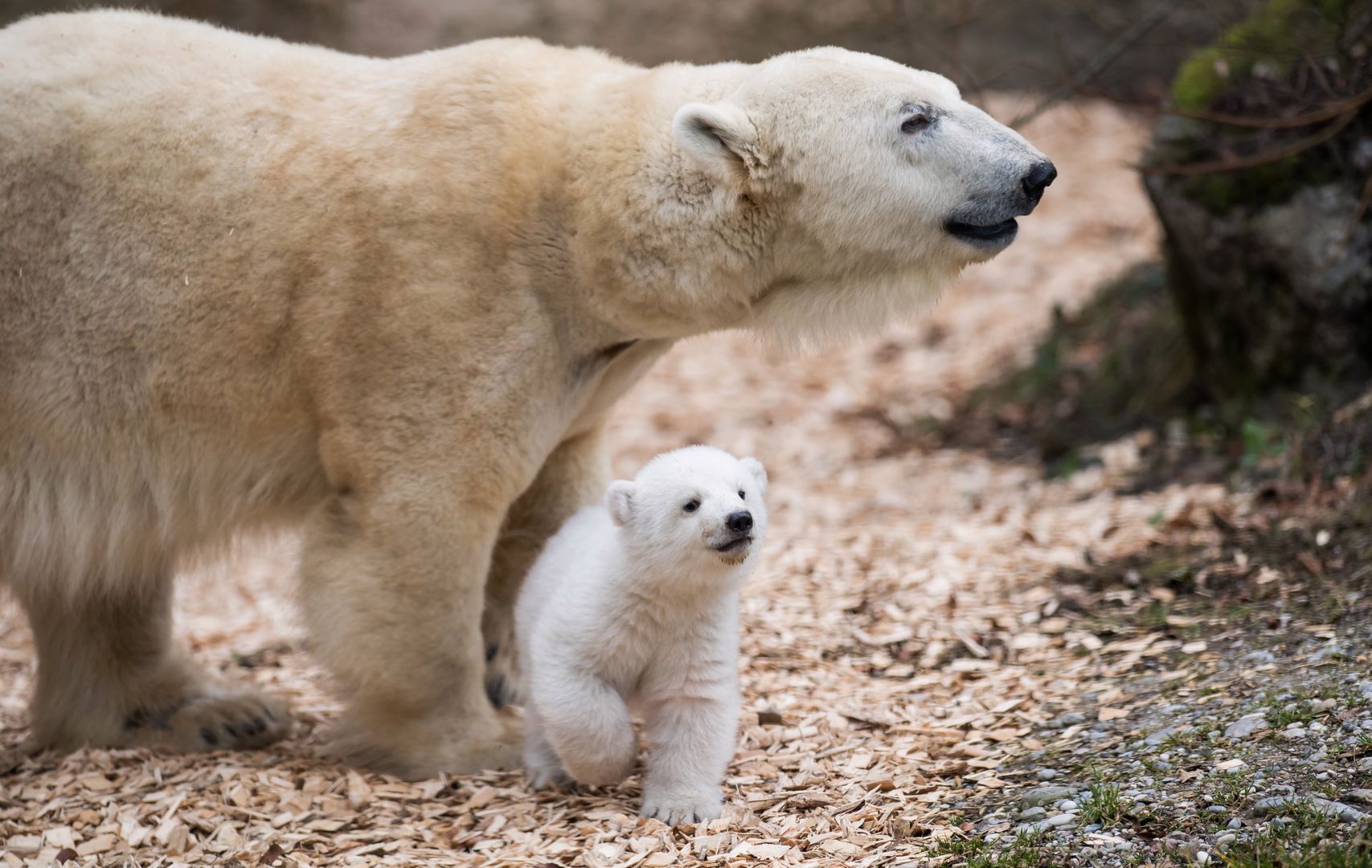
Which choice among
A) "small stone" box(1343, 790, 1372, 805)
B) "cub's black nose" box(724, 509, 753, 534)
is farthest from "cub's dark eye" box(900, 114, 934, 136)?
"small stone" box(1343, 790, 1372, 805)

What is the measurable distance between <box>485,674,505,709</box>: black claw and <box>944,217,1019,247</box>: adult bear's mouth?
86.4 inches

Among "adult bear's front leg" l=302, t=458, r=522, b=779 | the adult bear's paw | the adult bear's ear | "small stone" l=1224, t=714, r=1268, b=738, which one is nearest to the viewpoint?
"small stone" l=1224, t=714, r=1268, b=738

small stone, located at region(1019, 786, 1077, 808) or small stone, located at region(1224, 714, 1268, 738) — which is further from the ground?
small stone, located at region(1224, 714, 1268, 738)

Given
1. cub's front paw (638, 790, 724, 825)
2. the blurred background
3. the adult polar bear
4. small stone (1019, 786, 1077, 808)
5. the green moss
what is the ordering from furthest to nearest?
the blurred background
the green moss
the adult polar bear
cub's front paw (638, 790, 724, 825)
small stone (1019, 786, 1077, 808)

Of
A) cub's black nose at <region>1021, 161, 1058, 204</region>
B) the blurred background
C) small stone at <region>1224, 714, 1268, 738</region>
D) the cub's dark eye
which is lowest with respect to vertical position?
small stone at <region>1224, 714, 1268, 738</region>

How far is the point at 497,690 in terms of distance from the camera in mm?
4855

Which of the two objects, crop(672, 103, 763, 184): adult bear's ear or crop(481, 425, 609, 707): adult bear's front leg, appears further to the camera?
crop(481, 425, 609, 707): adult bear's front leg

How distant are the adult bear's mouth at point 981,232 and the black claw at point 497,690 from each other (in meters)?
2.19

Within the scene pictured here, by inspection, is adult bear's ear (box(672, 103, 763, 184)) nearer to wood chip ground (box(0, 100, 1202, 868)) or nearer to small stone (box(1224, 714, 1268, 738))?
wood chip ground (box(0, 100, 1202, 868))

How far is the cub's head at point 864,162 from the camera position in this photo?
383 centimetres

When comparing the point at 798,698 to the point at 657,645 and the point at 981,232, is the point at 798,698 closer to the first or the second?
the point at 657,645

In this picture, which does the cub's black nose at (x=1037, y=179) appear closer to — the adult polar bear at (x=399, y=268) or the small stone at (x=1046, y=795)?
the adult polar bear at (x=399, y=268)

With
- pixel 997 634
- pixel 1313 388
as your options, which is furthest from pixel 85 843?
pixel 1313 388

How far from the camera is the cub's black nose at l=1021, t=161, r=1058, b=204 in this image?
12.6 feet
